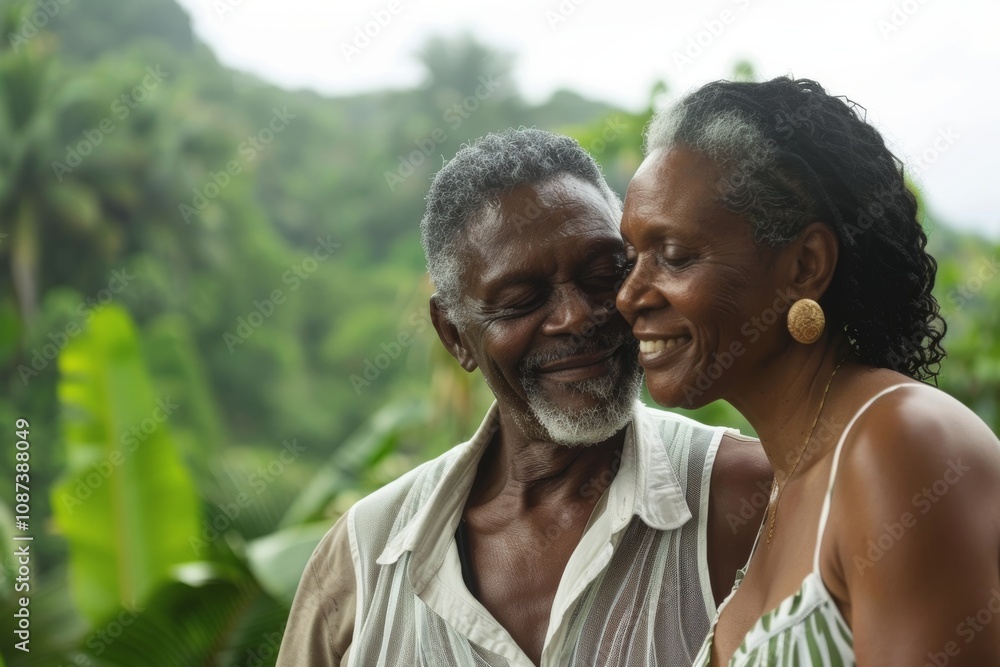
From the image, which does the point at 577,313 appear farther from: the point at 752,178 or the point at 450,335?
the point at 752,178

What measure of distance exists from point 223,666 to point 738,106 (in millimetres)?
4325

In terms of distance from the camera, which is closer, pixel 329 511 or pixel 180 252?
pixel 329 511

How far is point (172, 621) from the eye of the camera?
5.32m

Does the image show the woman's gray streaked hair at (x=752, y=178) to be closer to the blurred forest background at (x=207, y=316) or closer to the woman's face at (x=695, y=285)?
the woman's face at (x=695, y=285)

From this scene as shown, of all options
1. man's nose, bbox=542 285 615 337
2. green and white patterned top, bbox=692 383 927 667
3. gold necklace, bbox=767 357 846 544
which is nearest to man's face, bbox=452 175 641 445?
man's nose, bbox=542 285 615 337

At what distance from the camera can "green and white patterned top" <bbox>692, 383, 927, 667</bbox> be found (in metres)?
1.76

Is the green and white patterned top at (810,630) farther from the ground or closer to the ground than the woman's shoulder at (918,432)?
closer to the ground

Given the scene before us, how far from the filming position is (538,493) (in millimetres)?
2852

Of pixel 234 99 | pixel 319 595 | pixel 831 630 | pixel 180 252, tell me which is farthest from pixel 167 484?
pixel 234 99

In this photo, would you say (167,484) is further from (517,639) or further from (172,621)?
(517,639)

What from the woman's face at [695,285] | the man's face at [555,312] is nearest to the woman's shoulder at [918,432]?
the woman's face at [695,285]

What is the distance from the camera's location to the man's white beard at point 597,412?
2639 mm

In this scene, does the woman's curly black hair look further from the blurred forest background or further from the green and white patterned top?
the blurred forest background

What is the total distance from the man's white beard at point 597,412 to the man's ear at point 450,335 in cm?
35
